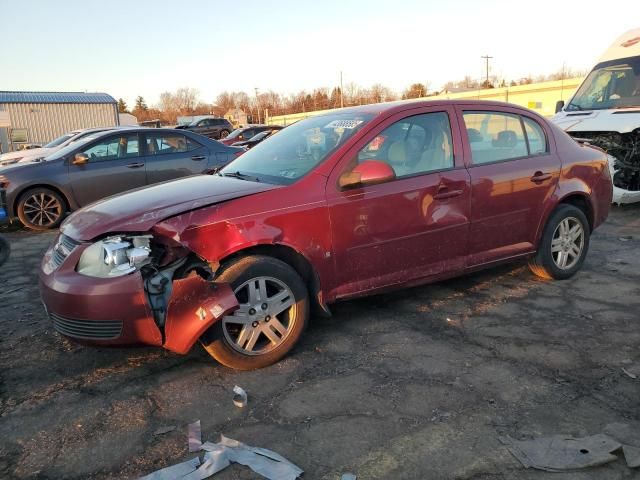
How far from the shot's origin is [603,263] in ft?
→ 18.3

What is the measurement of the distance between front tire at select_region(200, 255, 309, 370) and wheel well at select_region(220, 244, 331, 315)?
0.35 feet

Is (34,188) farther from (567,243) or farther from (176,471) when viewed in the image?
(567,243)

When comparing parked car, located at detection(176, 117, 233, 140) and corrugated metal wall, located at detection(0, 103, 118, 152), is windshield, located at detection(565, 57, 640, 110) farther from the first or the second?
corrugated metal wall, located at detection(0, 103, 118, 152)

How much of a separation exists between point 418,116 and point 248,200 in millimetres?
1630

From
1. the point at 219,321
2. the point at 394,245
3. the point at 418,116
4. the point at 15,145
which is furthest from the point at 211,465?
the point at 15,145

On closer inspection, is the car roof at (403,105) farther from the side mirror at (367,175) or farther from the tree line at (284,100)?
the tree line at (284,100)

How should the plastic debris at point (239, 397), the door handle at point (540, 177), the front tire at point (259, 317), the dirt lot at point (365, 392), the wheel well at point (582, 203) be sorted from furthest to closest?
the wheel well at point (582, 203)
the door handle at point (540, 177)
the front tire at point (259, 317)
the plastic debris at point (239, 397)
the dirt lot at point (365, 392)

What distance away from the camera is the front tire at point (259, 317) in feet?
10.5

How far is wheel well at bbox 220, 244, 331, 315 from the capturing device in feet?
11.2

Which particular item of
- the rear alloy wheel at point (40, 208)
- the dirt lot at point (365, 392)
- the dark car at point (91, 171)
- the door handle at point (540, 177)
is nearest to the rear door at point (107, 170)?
the dark car at point (91, 171)

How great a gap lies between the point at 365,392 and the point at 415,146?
6.49 feet

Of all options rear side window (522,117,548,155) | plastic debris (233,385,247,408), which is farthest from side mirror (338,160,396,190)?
rear side window (522,117,548,155)

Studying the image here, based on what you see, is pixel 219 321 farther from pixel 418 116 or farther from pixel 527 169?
pixel 527 169

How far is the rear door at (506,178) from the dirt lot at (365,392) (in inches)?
21.8
